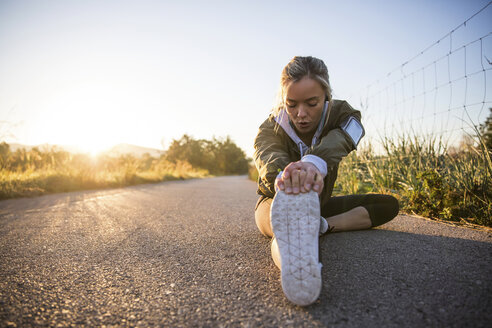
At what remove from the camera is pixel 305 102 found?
1515 mm

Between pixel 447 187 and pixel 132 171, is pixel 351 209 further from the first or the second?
pixel 132 171

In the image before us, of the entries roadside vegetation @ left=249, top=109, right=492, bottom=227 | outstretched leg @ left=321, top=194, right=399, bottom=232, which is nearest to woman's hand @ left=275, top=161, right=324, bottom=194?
outstretched leg @ left=321, top=194, right=399, bottom=232

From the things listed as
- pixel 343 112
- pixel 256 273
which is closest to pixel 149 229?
pixel 256 273

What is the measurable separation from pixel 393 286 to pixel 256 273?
60cm

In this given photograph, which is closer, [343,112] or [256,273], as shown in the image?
[256,273]

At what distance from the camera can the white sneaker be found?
0.88m

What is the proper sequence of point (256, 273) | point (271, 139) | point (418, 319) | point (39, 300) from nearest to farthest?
point (418, 319) → point (39, 300) → point (256, 273) → point (271, 139)

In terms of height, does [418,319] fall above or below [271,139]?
below

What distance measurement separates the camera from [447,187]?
221 centimetres

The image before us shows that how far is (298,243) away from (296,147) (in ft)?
2.88

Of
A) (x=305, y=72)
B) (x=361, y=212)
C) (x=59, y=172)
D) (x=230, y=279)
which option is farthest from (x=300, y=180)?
(x=59, y=172)

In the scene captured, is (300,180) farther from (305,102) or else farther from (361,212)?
(361,212)

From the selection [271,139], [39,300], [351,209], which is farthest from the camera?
[351,209]

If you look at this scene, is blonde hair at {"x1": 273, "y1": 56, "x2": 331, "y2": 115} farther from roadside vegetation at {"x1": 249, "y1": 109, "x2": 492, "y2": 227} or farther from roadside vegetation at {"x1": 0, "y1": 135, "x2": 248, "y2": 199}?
roadside vegetation at {"x1": 0, "y1": 135, "x2": 248, "y2": 199}
